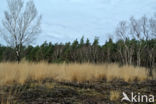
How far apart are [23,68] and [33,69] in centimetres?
40

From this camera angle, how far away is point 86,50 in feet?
74.2

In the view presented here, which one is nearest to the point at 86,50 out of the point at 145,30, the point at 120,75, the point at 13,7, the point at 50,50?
the point at 50,50

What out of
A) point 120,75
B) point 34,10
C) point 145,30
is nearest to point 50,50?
point 34,10

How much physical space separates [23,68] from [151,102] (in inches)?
156

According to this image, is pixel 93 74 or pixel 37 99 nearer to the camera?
pixel 37 99

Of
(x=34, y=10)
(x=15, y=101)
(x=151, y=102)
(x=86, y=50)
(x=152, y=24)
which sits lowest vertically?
(x=151, y=102)

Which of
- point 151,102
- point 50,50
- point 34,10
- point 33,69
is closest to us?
point 151,102

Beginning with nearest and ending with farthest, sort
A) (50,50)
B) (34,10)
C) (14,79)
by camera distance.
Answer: (14,79) < (34,10) < (50,50)

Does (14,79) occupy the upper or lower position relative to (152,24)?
lower

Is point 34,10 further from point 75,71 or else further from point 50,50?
point 50,50

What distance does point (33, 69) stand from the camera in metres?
5.03

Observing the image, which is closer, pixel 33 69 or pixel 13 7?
pixel 33 69

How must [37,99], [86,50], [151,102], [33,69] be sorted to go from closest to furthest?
[37,99], [151,102], [33,69], [86,50]

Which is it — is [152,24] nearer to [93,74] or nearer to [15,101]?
[93,74]
